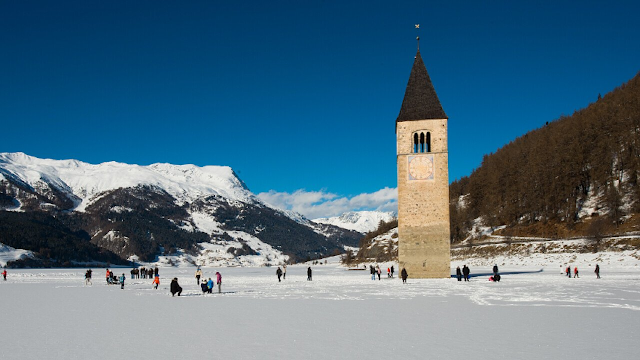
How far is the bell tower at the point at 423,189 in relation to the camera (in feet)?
134

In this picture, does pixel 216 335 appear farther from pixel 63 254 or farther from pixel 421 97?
pixel 63 254

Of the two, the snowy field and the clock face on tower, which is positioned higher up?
the clock face on tower

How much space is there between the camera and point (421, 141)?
43.0 metres

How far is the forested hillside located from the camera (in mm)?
61838

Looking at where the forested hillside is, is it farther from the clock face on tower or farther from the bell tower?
the clock face on tower

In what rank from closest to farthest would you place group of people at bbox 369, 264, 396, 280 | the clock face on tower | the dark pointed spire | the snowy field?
the snowy field → group of people at bbox 369, 264, 396, 280 → the clock face on tower → the dark pointed spire

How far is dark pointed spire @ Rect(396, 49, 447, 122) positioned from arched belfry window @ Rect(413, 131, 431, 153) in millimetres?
1409

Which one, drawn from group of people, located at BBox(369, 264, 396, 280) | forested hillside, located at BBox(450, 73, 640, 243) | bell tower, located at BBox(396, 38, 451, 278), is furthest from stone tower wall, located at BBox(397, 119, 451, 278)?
forested hillside, located at BBox(450, 73, 640, 243)

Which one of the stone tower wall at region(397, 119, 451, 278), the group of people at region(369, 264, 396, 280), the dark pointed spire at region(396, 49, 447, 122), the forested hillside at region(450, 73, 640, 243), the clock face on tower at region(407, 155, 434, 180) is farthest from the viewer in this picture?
the forested hillside at region(450, 73, 640, 243)

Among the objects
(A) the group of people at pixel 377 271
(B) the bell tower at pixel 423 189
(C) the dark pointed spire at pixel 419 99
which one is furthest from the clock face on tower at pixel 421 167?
(A) the group of people at pixel 377 271

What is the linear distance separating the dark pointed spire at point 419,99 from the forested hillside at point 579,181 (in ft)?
83.7

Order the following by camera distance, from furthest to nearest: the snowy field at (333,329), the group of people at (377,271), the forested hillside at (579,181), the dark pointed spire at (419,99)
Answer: the forested hillside at (579,181) < the dark pointed spire at (419,99) < the group of people at (377,271) < the snowy field at (333,329)

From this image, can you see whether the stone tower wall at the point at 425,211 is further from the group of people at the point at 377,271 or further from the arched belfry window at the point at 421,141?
the group of people at the point at 377,271

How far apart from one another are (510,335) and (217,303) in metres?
13.9
